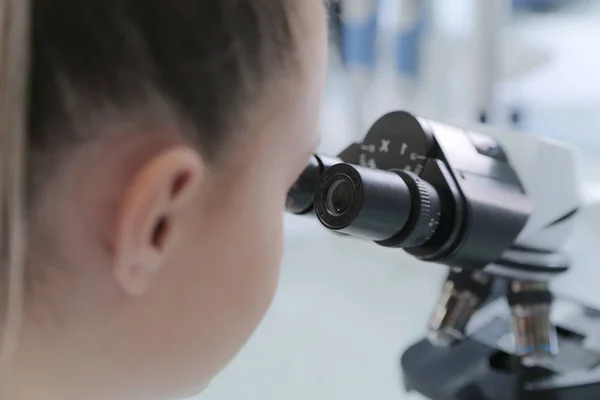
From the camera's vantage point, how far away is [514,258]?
0.57m

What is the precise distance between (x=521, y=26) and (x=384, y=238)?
60 cm

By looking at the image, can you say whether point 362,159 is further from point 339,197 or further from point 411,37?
point 411,37

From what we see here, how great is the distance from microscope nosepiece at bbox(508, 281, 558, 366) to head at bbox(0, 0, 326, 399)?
0.24m

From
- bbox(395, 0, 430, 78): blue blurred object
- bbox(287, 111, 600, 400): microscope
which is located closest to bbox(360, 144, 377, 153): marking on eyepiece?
bbox(287, 111, 600, 400): microscope

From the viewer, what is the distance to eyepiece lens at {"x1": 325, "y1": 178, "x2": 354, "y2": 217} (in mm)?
452

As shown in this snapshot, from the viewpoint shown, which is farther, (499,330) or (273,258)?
(499,330)

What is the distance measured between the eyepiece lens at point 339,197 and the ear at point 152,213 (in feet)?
0.39

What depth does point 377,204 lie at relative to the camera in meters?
0.45

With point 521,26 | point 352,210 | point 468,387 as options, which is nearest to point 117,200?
point 352,210

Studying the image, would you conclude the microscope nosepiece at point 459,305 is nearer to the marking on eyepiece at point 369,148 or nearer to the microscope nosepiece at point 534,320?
the microscope nosepiece at point 534,320

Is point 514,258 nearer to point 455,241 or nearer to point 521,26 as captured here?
point 455,241

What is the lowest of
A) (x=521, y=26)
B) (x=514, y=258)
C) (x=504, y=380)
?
(x=504, y=380)

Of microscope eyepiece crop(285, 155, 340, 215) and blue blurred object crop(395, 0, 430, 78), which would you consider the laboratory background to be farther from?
microscope eyepiece crop(285, 155, 340, 215)

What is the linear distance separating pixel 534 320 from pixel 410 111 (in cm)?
35
